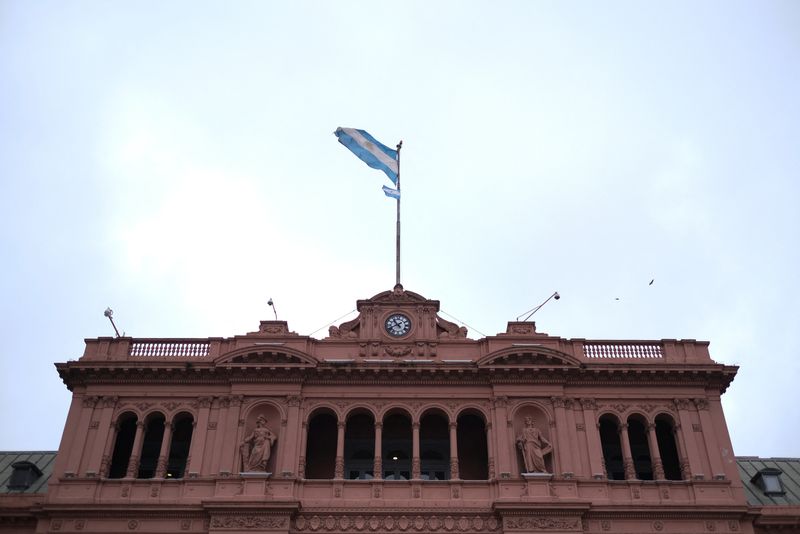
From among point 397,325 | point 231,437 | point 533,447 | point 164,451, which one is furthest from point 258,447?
Answer: point 533,447

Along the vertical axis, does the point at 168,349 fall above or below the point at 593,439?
above

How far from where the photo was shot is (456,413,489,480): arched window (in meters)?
41.6

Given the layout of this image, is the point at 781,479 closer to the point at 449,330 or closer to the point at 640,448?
the point at 640,448

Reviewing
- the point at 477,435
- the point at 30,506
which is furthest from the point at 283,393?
the point at 30,506

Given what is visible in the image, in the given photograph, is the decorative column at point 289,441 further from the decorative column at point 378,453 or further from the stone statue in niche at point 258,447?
the decorative column at point 378,453

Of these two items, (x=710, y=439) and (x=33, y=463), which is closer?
(x=710, y=439)

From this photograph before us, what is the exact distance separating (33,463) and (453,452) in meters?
24.9

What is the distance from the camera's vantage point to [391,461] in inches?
1655

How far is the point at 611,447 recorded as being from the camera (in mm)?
42469

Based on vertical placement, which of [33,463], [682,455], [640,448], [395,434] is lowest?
[682,455]

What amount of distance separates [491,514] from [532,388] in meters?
6.89

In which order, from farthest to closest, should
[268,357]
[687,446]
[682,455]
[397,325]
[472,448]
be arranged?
[397,325] → [472,448] → [268,357] → [687,446] → [682,455]

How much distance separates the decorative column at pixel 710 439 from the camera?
130ft

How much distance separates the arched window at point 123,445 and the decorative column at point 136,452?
1.12m
